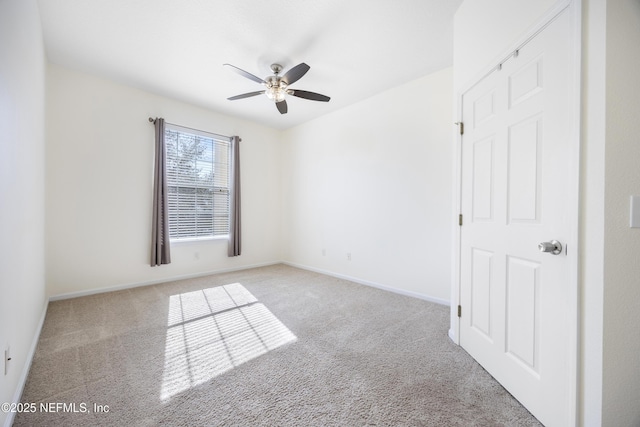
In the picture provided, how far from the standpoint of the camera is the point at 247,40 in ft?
8.33

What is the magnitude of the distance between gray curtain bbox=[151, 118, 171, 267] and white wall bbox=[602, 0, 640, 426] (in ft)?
14.5

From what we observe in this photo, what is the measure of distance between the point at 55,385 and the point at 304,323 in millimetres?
1771

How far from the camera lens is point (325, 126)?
4551mm

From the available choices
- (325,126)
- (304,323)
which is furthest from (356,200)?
(304,323)

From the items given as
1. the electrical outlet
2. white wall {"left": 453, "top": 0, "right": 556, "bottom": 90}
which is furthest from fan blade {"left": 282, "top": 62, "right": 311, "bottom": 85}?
the electrical outlet

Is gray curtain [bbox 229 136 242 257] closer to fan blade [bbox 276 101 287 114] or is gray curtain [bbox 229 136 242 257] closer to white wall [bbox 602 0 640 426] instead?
fan blade [bbox 276 101 287 114]

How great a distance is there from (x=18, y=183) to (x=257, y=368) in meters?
1.96

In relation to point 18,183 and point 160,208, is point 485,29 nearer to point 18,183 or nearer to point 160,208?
point 18,183

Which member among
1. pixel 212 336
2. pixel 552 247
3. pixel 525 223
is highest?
pixel 525 223

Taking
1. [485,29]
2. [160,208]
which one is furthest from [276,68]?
[160,208]

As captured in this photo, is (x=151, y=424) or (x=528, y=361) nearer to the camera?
(x=151, y=424)

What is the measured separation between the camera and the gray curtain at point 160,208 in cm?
369

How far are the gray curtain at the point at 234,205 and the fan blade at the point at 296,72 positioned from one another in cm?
215

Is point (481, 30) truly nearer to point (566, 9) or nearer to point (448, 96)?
point (566, 9)
